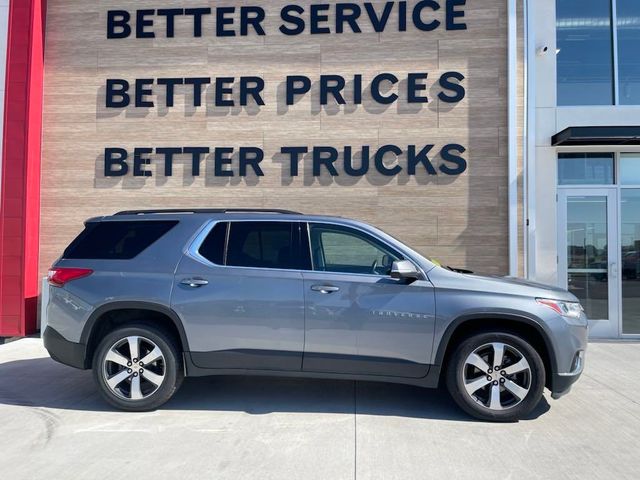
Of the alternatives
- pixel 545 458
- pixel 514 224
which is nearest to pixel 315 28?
pixel 514 224

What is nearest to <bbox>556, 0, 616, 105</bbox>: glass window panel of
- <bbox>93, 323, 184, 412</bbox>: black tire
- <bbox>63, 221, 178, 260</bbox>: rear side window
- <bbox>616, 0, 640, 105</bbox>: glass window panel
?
<bbox>616, 0, 640, 105</bbox>: glass window panel

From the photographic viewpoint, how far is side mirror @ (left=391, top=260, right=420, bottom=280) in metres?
4.38

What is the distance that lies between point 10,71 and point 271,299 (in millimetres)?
6837

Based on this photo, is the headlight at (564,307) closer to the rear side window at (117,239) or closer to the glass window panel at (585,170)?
the rear side window at (117,239)

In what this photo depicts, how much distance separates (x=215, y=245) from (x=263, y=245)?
473mm

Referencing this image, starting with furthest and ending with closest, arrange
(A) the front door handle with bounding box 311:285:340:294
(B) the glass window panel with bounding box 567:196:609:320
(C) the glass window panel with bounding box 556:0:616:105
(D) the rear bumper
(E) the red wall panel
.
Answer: (C) the glass window panel with bounding box 556:0:616:105 < (B) the glass window panel with bounding box 567:196:609:320 < (E) the red wall panel < (D) the rear bumper < (A) the front door handle with bounding box 311:285:340:294

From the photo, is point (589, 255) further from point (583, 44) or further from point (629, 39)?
point (629, 39)

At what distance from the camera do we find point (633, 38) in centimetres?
859

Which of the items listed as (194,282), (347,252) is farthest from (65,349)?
(347,252)

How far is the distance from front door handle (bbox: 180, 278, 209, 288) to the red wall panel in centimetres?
494

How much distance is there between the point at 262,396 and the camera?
5188 millimetres

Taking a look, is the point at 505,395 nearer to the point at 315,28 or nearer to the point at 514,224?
the point at 514,224

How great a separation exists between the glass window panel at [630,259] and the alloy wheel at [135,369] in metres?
7.43

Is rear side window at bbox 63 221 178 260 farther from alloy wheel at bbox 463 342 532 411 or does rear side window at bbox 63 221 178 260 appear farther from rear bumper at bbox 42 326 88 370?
alloy wheel at bbox 463 342 532 411
